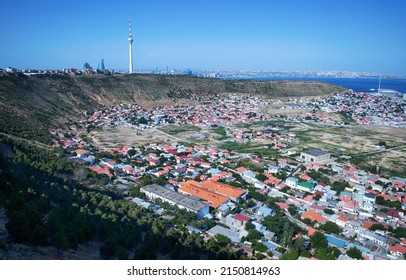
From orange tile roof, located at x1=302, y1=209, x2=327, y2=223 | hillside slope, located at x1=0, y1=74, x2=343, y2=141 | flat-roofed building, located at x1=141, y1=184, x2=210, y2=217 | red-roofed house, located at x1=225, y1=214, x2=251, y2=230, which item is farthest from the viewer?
hillside slope, located at x1=0, y1=74, x2=343, y2=141

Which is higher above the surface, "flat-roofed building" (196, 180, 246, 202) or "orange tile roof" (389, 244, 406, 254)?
"flat-roofed building" (196, 180, 246, 202)

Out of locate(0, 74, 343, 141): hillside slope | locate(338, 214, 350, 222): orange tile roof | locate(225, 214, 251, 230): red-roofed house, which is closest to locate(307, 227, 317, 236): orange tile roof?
locate(338, 214, 350, 222): orange tile roof

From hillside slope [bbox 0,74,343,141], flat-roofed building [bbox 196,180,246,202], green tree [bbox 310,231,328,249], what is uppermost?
hillside slope [bbox 0,74,343,141]

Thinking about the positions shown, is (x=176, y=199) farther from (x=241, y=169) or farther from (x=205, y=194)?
(x=241, y=169)

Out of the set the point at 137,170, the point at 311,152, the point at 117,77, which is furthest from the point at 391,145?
the point at 117,77

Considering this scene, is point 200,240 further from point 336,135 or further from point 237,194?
point 336,135

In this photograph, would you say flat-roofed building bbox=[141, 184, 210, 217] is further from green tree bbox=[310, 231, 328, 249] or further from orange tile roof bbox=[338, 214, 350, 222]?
orange tile roof bbox=[338, 214, 350, 222]

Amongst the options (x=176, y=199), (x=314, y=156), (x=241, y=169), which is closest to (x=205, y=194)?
(x=176, y=199)
